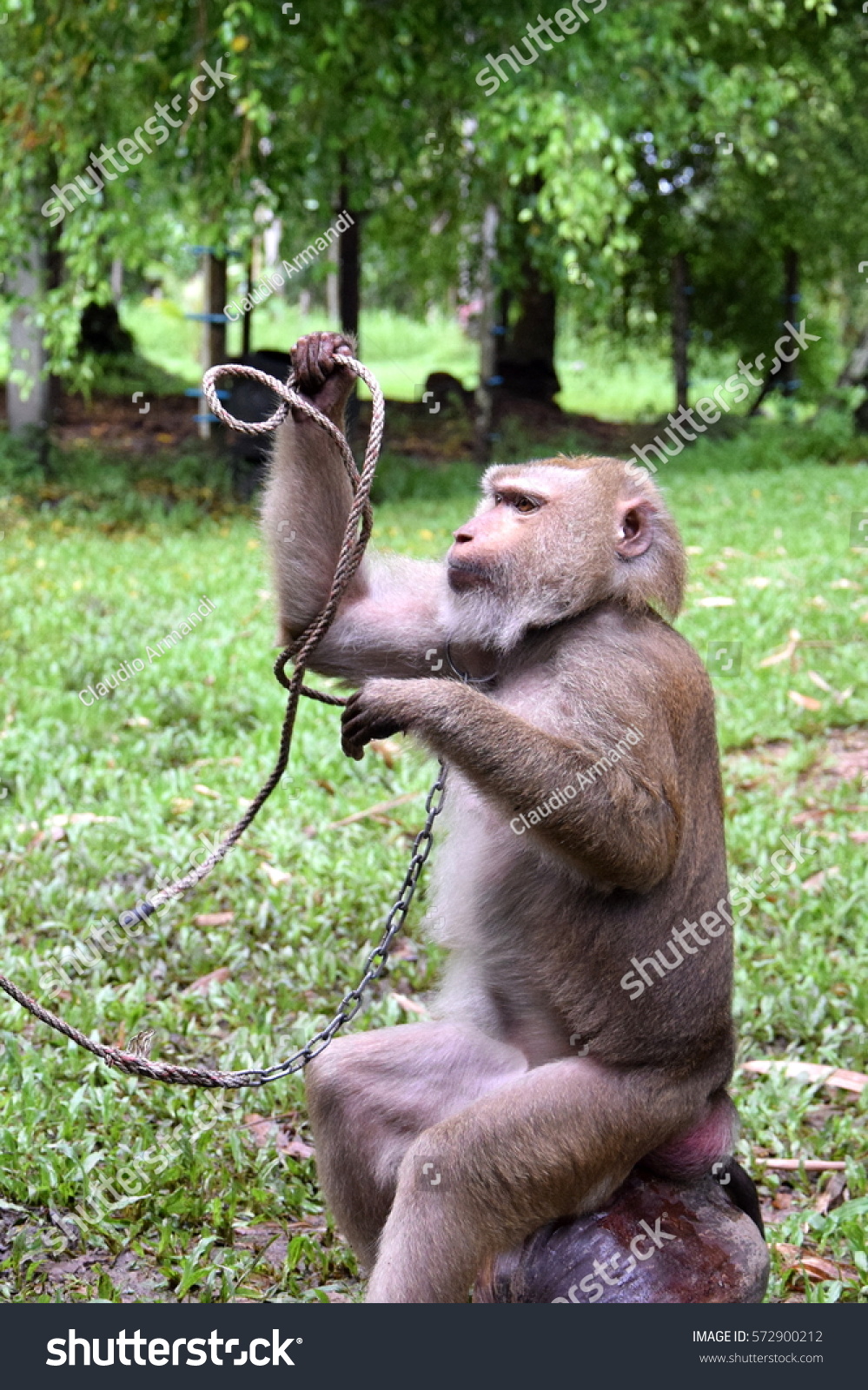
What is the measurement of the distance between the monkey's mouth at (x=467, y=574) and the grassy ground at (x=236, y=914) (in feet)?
1.41

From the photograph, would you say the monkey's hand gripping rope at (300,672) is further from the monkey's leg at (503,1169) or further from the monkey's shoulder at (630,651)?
the monkey's shoulder at (630,651)

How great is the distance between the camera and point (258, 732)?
676 centimetres

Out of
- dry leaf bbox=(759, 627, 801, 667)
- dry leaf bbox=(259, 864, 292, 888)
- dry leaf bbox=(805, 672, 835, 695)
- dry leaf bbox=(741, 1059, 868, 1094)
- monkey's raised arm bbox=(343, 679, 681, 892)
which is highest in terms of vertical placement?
monkey's raised arm bbox=(343, 679, 681, 892)

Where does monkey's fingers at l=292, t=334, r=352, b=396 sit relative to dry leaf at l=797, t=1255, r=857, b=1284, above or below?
above

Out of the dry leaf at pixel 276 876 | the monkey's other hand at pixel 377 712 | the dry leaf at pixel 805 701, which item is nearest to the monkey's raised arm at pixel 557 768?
the monkey's other hand at pixel 377 712

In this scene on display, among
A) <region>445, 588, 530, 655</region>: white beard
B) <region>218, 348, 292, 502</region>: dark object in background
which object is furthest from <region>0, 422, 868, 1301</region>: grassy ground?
<region>218, 348, 292, 502</region>: dark object in background

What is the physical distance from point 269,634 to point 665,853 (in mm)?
5664

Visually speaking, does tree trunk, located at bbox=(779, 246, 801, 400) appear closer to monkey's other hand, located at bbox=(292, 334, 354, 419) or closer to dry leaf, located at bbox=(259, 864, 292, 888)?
dry leaf, located at bbox=(259, 864, 292, 888)

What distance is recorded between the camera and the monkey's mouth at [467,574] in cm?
313

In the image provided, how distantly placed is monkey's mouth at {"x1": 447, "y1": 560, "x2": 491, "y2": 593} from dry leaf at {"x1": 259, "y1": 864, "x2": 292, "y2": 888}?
102 inches

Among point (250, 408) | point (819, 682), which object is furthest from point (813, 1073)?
point (250, 408)

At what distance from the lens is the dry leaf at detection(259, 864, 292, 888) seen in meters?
5.45

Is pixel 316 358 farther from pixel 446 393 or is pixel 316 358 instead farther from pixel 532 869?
pixel 446 393

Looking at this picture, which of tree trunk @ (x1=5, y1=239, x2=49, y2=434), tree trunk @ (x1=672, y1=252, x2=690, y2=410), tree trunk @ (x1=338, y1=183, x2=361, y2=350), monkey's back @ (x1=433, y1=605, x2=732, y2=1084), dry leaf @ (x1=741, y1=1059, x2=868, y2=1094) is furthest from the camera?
tree trunk @ (x1=672, y1=252, x2=690, y2=410)
